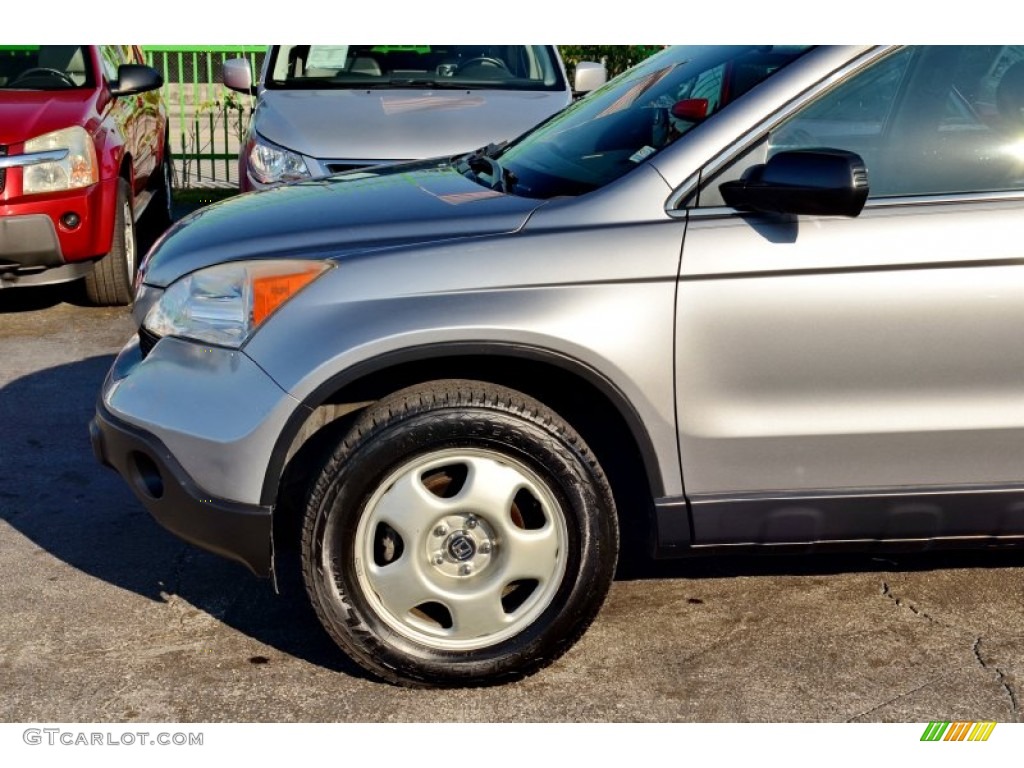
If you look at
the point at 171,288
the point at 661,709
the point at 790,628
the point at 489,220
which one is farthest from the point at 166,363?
the point at 790,628

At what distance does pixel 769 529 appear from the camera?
3.69m

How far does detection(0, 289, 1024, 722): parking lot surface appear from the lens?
11.9ft

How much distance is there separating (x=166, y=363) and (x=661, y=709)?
1535 mm

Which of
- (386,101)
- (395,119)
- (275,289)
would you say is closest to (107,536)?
(275,289)

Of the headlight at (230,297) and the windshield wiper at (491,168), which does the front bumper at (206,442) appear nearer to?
the headlight at (230,297)

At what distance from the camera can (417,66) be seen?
320 inches

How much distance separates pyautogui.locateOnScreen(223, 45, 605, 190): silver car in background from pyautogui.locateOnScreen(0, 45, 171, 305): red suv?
76cm

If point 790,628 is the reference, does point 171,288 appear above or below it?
above

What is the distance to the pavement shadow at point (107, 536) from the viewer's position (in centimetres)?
414

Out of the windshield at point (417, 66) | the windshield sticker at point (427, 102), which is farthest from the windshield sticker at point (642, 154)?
the windshield at point (417, 66)
